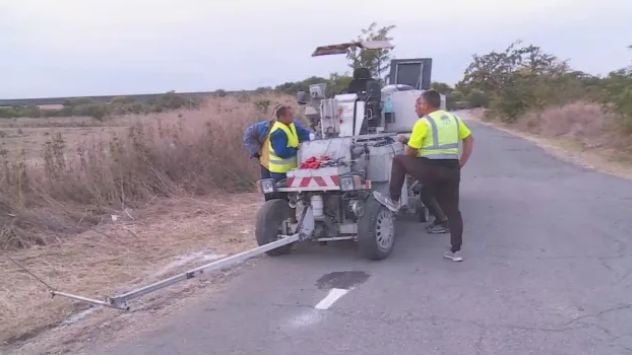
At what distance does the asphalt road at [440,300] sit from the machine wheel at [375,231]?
5.8 inches

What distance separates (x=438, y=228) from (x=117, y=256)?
173 inches

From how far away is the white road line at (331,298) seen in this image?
6.05 metres

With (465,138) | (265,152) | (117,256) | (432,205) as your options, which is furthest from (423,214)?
(117,256)

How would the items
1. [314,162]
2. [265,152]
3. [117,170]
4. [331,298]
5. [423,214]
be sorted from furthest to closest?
1. [117,170]
2. [423,214]
3. [265,152]
4. [314,162]
5. [331,298]

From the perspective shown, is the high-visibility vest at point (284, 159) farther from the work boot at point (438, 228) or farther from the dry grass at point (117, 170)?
the dry grass at point (117, 170)

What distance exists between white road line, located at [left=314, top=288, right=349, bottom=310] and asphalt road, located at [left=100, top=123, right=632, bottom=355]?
0.25 ft

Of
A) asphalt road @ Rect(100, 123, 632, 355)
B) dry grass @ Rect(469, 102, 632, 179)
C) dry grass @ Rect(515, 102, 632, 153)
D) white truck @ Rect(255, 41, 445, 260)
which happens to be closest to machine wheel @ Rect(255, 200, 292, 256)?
white truck @ Rect(255, 41, 445, 260)

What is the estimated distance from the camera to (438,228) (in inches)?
356

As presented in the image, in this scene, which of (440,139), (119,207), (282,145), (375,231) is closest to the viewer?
(440,139)

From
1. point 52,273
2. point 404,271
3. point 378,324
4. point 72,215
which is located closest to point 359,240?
point 404,271

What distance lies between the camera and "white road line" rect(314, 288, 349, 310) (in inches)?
238

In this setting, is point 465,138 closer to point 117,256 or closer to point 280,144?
point 280,144

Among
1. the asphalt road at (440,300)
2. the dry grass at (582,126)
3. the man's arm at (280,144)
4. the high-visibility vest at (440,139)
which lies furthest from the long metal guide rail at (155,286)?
the dry grass at (582,126)

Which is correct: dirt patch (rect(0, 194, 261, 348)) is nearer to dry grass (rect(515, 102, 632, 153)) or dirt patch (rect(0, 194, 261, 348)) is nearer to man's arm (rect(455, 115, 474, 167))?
man's arm (rect(455, 115, 474, 167))
